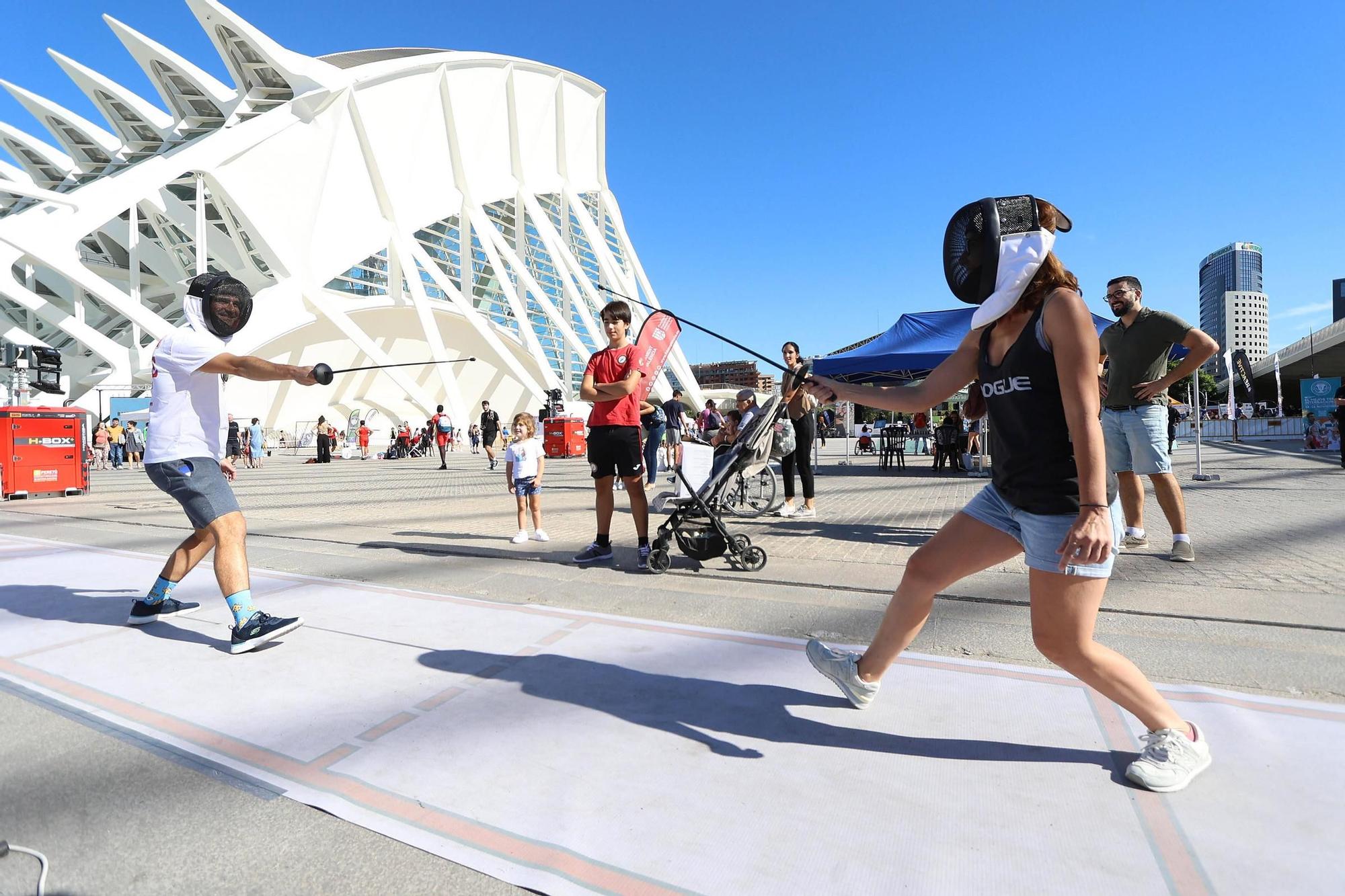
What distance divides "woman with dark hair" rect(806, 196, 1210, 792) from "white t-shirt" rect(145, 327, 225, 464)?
3290 mm

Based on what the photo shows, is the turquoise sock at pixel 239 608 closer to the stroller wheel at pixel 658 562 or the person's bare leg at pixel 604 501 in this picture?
the person's bare leg at pixel 604 501

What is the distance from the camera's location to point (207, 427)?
137 inches

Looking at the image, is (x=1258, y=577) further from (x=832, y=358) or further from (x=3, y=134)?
(x=3, y=134)

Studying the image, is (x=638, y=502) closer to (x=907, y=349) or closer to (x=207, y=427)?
(x=207, y=427)

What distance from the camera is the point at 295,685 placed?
287 centimetres

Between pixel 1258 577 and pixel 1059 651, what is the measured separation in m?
3.65

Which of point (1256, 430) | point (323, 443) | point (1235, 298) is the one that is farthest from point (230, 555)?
point (1235, 298)

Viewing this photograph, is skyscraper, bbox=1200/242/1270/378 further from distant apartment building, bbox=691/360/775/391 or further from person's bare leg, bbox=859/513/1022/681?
person's bare leg, bbox=859/513/1022/681

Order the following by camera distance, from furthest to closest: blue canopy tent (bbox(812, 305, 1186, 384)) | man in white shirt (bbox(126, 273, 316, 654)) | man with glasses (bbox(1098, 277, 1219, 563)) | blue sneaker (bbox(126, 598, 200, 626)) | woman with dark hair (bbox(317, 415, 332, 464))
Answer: woman with dark hair (bbox(317, 415, 332, 464))
blue canopy tent (bbox(812, 305, 1186, 384))
man with glasses (bbox(1098, 277, 1219, 563))
blue sneaker (bbox(126, 598, 200, 626))
man in white shirt (bbox(126, 273, 316, 654))

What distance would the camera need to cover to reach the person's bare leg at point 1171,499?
4957 millimetres

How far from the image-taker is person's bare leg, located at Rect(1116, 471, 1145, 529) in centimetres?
524

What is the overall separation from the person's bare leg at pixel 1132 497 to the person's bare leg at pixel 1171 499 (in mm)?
166

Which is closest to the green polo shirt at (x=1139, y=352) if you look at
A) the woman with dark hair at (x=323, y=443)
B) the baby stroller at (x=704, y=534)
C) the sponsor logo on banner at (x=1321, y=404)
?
the baby stroller at (x=704, y=534)

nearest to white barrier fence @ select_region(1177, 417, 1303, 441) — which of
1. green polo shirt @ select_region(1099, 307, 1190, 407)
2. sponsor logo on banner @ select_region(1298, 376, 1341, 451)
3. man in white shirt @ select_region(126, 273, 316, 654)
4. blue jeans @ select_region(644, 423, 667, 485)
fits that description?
sponsor logo on banner @ select_region(1298, 376, 1341, 451)
